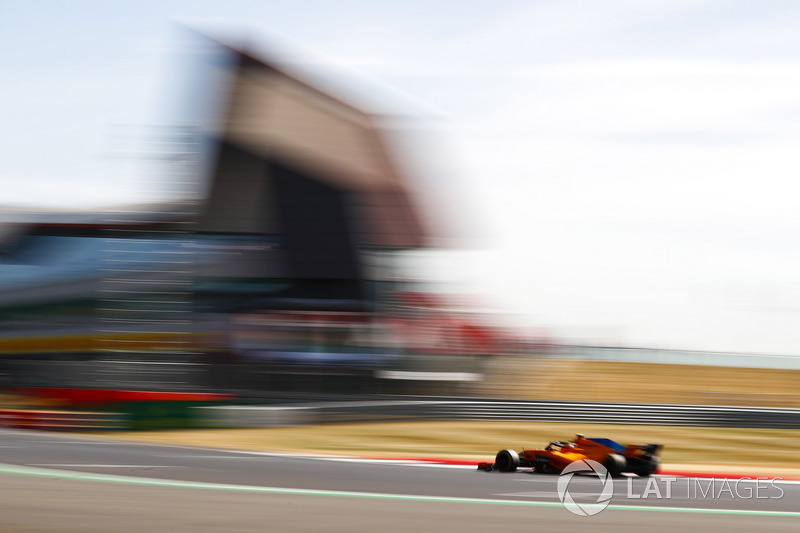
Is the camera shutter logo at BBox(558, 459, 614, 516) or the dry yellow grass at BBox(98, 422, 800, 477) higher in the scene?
the dry yellow grass at BBox(98, 422, 800, 477)

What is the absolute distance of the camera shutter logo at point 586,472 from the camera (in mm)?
6570

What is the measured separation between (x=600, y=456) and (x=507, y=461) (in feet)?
3.40

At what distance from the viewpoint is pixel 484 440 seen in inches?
632

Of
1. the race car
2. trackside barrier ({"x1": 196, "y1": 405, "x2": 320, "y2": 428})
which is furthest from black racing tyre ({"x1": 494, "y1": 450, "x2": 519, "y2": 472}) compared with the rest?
trackside barrier ({"x1": 196, "y1": 405, "x2": 320, "y2": 428})

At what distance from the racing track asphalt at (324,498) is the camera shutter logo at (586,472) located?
0.08 m

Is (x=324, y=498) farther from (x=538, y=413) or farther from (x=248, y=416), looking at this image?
(x=538, y=413)

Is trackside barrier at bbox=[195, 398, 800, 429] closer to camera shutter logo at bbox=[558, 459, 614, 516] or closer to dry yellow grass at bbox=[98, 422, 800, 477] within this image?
dry yellow grass at bbox=[98, 422, 800, 477]

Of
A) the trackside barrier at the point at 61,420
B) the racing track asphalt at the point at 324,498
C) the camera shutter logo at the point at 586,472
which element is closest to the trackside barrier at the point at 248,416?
the trackside barrier at the point at 61,420

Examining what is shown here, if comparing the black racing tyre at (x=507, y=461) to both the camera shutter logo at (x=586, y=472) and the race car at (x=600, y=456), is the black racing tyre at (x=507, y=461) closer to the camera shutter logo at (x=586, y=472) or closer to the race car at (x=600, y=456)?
the race car at (x=600, y=456)

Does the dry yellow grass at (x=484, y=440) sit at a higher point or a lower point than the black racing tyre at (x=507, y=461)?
higher

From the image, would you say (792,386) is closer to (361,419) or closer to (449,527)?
(361,419)

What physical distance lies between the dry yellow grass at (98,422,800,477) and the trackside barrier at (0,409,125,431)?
32 centimetres

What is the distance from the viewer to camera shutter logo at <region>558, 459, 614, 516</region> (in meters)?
6.57

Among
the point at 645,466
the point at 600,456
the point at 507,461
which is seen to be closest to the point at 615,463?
the point at 600,456
